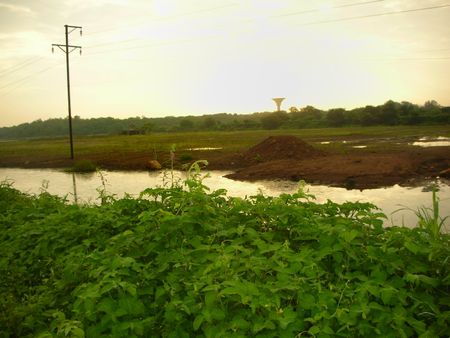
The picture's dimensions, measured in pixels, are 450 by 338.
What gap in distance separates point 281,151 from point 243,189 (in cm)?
1068

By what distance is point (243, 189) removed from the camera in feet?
50.8

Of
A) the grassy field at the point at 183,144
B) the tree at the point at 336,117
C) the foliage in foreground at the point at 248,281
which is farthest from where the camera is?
the tree at the point at 336,117

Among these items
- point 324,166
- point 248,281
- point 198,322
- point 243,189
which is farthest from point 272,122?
point 198,322

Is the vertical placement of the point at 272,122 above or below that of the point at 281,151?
above

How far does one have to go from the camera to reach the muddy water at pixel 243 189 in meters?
11.5

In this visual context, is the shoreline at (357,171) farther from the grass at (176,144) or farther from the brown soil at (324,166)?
the grass at (176,144)

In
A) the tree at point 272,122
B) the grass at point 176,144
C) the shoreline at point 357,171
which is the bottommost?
the shoreline at point 357,171

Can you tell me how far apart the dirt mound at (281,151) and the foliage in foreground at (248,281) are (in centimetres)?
2017

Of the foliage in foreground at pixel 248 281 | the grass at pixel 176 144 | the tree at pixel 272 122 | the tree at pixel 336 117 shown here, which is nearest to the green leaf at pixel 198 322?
the foliage in foreground at pixel 248 281

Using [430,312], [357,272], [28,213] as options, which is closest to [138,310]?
[357,272]

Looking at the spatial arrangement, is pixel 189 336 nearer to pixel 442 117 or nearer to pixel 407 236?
pixel 407 236

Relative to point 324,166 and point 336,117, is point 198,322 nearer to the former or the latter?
point 324,166

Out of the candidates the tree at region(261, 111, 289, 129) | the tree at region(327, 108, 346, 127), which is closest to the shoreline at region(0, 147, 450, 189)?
the tree at region(261, 111, 289, 129)

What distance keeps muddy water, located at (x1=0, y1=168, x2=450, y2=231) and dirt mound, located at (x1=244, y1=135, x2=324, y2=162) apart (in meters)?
4.45
